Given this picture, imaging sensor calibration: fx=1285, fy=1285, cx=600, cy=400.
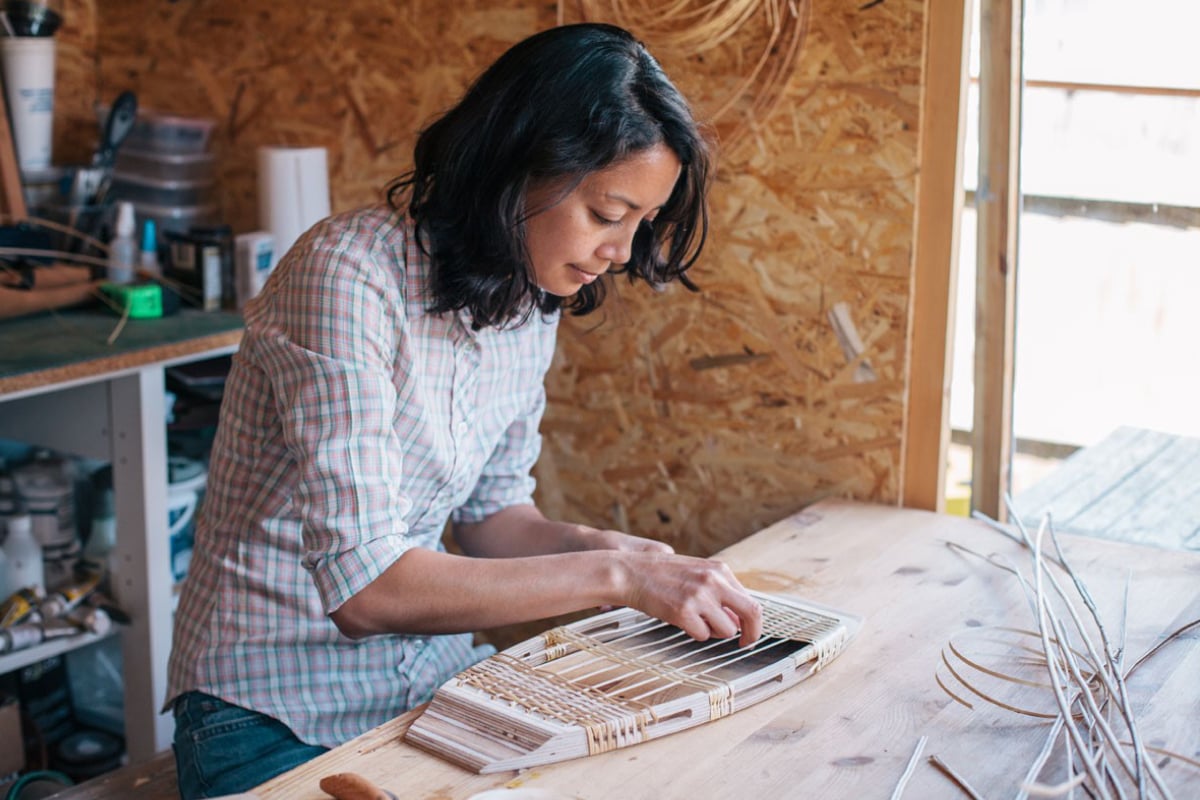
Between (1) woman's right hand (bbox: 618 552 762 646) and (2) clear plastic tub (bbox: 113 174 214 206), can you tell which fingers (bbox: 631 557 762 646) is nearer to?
(1) woman's right hand (bbox: 618 552 762 646)

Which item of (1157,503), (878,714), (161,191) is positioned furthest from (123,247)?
(1157,503)

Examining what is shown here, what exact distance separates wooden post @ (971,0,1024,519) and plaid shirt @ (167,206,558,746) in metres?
0.75

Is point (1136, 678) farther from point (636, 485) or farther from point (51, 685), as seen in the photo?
point (51, 685)

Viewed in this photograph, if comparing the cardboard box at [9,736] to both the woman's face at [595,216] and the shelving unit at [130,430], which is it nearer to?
the shelving unit at [130,430]

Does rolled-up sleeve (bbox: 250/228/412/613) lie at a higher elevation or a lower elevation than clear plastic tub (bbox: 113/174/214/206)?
lower

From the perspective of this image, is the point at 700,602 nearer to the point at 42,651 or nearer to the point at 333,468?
the point at 333,468

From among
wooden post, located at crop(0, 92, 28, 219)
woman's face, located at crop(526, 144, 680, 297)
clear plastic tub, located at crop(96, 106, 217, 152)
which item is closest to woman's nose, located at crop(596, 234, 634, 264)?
woman's face, located at crop(526, 144, 680, 297)

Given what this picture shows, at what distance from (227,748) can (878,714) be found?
0.72 meters

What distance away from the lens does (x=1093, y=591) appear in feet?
5.34

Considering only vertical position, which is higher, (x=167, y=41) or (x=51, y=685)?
(x=167, y=41)

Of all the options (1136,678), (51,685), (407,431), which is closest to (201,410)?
(51,685)

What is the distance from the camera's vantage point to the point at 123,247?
8.02ft

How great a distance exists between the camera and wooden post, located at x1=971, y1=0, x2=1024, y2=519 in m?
1.89

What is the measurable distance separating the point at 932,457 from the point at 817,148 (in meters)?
0.49
